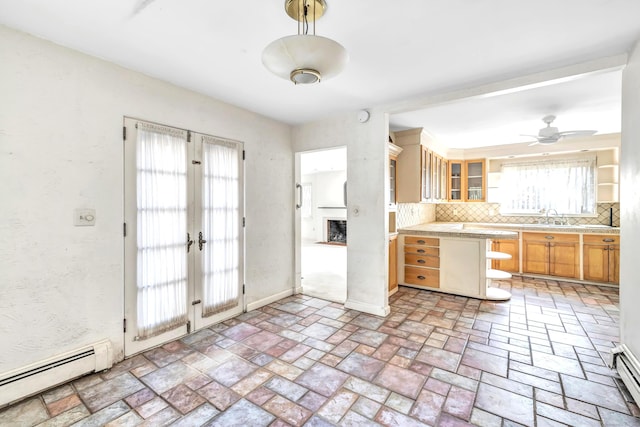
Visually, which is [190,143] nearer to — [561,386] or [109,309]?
[109,309]

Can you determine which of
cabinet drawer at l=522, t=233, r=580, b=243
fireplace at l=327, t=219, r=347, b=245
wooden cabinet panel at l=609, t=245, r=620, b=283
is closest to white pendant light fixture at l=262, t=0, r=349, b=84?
cabinet drawer at l=522, t=233, r=580, b=243

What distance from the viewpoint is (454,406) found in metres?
1.91

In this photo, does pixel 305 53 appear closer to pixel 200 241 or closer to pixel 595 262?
pixel 200 241

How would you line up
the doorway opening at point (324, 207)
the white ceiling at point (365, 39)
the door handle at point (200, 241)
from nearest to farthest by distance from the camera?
the white ceiling at point (365, 39), the door handle at point (200, 241), the doorway opening at point (324, 207)

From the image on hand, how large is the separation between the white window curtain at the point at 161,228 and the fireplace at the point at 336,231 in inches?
301

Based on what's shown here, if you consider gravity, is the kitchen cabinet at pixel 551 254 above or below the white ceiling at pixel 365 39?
below

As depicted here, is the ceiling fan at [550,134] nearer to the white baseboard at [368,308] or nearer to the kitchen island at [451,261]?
the kitchen island at [451,261]

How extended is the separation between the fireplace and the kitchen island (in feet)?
18.2

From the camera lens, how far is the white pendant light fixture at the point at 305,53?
4.70 feet

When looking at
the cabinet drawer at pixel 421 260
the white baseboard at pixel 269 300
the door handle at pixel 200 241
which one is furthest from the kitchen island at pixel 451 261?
the door handle at pixel 200 241

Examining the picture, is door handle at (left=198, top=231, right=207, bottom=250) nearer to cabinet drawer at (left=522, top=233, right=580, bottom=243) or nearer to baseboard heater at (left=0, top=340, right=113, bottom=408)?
baseboard heater at (left=0, top=340, right=113, bottom=408)

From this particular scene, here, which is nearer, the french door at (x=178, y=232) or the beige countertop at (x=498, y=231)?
the french door at (x=178, y=232)

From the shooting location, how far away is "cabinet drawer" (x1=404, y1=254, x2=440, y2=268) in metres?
4.45

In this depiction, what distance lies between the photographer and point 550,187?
5.66 m
